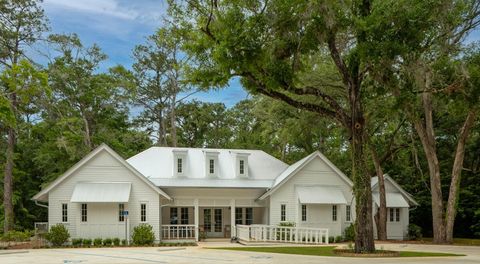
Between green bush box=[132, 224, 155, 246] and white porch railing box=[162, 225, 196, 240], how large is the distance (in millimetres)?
2339

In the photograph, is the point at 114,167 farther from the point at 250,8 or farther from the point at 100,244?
the point at 250,8

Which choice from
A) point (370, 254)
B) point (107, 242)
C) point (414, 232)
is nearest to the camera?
point (370, 254)

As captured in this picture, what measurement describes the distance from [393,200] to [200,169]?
12.0 metres

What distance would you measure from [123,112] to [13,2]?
44.7 ft

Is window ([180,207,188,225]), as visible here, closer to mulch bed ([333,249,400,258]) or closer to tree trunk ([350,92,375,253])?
mulch bed ([333,249,400,258])

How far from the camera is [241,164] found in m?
34.7

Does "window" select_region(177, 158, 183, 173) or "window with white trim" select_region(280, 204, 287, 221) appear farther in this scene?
"window" select_region(177, 158, 183, 173)

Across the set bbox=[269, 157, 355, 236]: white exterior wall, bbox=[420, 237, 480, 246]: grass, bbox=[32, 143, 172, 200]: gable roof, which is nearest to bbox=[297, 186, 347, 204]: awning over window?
bbox=[269, 157, 355, 236]: white exterior wall

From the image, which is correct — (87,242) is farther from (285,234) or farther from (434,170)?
(434,170)

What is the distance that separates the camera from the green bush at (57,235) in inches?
1113

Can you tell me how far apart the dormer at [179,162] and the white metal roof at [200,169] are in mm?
64

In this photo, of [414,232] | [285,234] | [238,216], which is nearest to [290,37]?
[285,234]

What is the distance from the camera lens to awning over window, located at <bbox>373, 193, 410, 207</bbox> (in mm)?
34750

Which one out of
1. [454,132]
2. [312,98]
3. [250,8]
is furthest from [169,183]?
[454,132]
